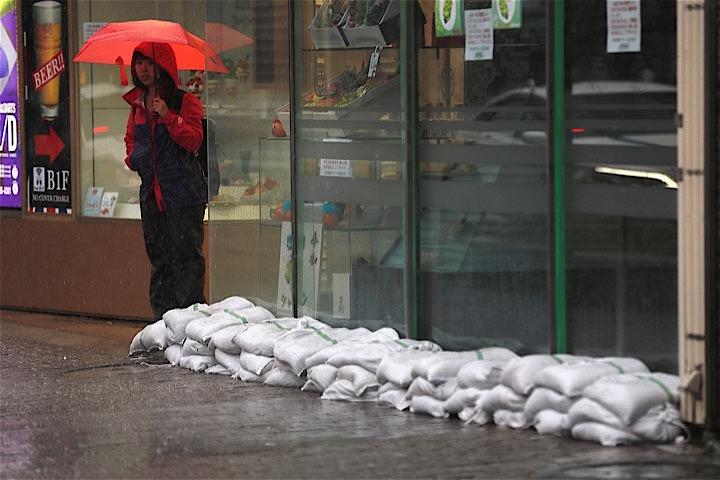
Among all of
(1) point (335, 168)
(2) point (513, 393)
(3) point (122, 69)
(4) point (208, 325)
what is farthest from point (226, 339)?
(3) point (122, 69)

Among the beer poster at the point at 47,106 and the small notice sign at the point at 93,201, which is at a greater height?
the beer poster at the point at 47,106

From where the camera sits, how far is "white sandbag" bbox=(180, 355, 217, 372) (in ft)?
31.5

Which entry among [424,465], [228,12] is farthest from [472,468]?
[228,12]

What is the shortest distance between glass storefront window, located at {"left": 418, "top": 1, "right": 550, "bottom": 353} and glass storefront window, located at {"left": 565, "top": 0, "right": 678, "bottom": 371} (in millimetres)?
204

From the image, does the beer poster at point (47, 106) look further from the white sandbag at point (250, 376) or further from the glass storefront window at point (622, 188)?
the glass storefront window at point (622, 188)

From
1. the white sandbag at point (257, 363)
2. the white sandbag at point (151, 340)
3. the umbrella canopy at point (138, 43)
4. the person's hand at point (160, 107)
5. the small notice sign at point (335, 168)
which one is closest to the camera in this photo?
the white sandbag at point (257, 363)

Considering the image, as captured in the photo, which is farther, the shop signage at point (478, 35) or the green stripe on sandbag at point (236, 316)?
the green stripe on sandbag at point (236, 316)

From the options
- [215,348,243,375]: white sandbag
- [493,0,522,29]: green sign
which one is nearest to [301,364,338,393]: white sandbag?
[215,348,243,375]: white sandbag

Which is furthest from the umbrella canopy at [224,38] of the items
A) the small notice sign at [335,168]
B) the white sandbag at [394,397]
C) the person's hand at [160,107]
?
the white sandbag at [394,397]

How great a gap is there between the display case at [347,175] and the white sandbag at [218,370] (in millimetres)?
631

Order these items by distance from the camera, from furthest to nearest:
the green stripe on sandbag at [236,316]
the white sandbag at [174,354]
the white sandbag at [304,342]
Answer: the white sandbag at [174,354], the green stripe on sandbag at [236,316], the white sandbag at [304,342]

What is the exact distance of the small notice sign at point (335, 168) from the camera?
364 inches

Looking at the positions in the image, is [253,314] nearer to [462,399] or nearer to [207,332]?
[207,332]

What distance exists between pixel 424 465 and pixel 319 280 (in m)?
3.09
